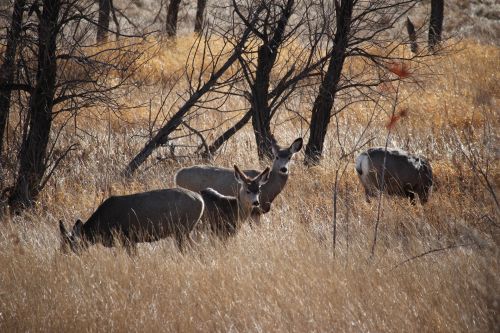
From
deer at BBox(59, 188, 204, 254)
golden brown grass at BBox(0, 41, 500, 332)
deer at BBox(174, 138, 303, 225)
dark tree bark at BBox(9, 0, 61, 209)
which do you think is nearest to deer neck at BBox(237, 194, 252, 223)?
golden brown grass at BBox(0, 41, 500, 332)

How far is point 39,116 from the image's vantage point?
29.2ft

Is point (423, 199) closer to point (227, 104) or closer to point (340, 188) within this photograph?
point (340, 188)

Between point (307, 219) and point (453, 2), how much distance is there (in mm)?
31472

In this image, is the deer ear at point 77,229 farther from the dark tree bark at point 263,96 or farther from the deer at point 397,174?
the dark tree bark at point 263,96

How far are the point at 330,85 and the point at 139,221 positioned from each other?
482cm

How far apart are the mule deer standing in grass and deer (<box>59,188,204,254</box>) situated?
1.28 feet

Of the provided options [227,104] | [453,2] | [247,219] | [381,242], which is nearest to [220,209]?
[247,219]

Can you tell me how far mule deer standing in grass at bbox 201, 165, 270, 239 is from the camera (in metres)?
7.61

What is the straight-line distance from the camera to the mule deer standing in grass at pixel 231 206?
761cm

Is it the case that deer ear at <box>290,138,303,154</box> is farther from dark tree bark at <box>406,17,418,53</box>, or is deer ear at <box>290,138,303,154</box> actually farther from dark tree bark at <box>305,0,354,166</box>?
dark tree bark at <box>406,17,418,53</box>

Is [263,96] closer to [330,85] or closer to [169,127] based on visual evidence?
[330,85]

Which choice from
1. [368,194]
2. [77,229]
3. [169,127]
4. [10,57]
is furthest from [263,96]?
[77,229]

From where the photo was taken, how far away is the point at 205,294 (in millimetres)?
5324

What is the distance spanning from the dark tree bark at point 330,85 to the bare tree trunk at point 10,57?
4.20 metres
